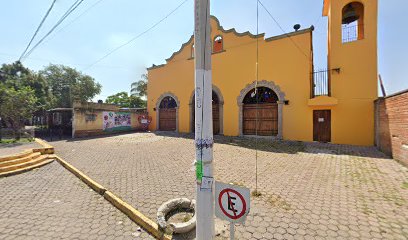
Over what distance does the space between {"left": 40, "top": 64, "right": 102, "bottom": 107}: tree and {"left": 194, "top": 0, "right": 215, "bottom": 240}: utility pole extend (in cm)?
3659

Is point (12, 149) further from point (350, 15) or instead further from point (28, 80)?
point (28, 80)

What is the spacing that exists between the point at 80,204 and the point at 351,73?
13.0 meters

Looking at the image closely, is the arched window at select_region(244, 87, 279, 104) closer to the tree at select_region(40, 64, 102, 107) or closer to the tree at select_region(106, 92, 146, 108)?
the tree at select_region(106, 92, 146, 108)

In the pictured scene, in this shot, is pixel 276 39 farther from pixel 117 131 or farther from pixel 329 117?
pixel 117 131

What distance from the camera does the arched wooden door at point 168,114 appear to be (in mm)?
18031

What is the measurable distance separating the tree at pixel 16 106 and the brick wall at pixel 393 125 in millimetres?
19285

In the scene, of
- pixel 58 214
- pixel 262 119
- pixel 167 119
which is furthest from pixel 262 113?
pixel 58 214

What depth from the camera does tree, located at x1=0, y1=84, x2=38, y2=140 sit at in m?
12.2

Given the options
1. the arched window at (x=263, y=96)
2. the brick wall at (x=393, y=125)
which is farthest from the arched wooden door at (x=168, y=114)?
the brick wall at (x=393, y=125)

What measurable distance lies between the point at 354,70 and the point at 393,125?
4176mm

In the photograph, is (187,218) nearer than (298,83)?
Yes

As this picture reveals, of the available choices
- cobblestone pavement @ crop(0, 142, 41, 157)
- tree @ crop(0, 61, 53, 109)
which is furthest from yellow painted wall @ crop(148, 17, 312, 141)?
tree @ crop(0, 61, 53, 109)

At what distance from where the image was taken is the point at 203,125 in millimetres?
2373

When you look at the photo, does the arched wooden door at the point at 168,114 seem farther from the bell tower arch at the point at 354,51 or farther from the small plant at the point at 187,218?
the small plant at the point at 187,218
